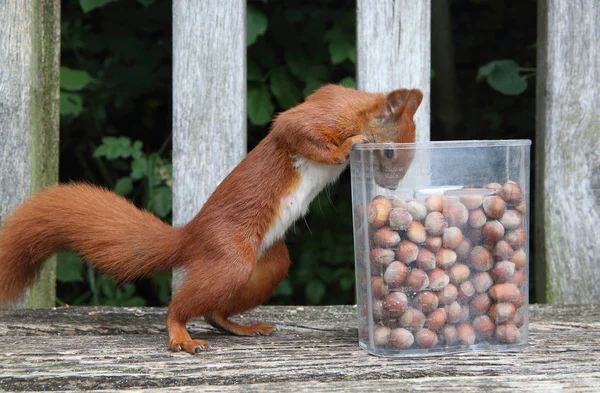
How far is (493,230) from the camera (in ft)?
5.16

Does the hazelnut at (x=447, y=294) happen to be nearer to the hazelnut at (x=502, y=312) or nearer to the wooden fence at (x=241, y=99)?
the hazelnut at (x=502, y=312)

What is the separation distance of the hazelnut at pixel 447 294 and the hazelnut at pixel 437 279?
0.4 inches

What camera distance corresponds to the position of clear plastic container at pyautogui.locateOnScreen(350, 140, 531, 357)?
153 centimetres

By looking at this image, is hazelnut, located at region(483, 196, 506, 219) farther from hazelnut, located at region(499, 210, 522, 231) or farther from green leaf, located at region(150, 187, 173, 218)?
green leaf, located at region(150, 187, 173, 218)

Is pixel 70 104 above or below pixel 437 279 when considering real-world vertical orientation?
above

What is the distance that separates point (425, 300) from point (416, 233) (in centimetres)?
14

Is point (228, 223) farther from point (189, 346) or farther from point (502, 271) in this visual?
point (502, 271)

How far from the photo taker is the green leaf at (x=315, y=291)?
2.51 meters

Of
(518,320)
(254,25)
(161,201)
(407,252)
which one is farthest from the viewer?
(161,201)

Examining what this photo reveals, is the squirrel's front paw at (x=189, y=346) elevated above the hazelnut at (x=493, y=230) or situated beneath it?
situated beneath

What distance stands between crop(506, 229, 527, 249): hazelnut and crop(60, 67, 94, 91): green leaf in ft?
5.06

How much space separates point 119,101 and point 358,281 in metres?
1.49

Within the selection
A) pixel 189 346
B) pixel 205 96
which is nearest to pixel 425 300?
pixel 189 346

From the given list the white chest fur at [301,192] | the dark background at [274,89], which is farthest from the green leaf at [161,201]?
the white chest fur at [301,192]
